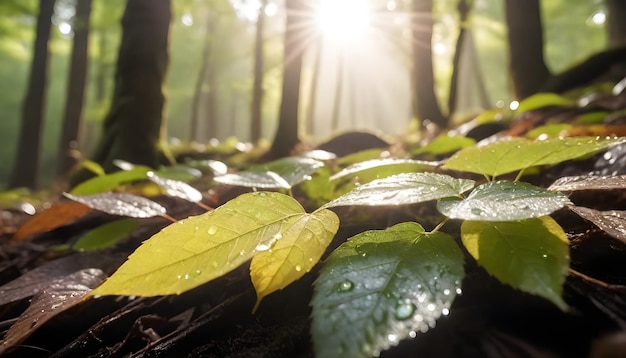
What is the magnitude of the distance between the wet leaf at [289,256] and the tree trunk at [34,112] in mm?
9591

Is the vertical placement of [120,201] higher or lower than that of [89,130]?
higher

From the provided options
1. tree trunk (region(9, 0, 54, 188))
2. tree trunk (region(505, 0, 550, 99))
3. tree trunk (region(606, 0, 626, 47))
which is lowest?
tree trunk (region(9, 0, 54, 188))

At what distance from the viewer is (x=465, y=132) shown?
2469 mm

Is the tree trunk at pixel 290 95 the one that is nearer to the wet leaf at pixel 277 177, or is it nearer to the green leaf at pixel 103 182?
the green leaf at pixel 103 182

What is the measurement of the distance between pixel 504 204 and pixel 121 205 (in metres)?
0.83

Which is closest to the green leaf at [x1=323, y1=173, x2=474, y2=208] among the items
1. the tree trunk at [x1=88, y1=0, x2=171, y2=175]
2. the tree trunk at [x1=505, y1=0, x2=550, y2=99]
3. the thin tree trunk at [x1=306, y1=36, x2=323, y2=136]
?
the tree trunk at [x1=88, y1=0, x2=171, y2=175]

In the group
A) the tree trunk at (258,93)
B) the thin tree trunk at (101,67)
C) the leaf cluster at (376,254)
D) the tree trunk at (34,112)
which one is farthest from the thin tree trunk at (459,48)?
the thin tree trunk at (101,67)

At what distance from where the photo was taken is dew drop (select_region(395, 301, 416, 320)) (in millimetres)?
437

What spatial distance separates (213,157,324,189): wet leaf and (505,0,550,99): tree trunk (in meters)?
4.88

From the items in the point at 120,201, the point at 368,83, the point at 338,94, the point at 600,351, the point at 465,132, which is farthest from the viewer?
the point at 368,83

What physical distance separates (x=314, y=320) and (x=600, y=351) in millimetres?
283

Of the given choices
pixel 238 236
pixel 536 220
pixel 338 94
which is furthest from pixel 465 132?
pixel 338 94

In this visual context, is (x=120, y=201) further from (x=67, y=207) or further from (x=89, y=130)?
(x=89, y=130)

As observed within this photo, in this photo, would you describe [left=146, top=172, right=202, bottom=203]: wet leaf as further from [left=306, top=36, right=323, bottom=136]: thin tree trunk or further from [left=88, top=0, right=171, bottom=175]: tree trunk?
[left=306, top=36, right=323, bottom=136]: thin tree trunk
